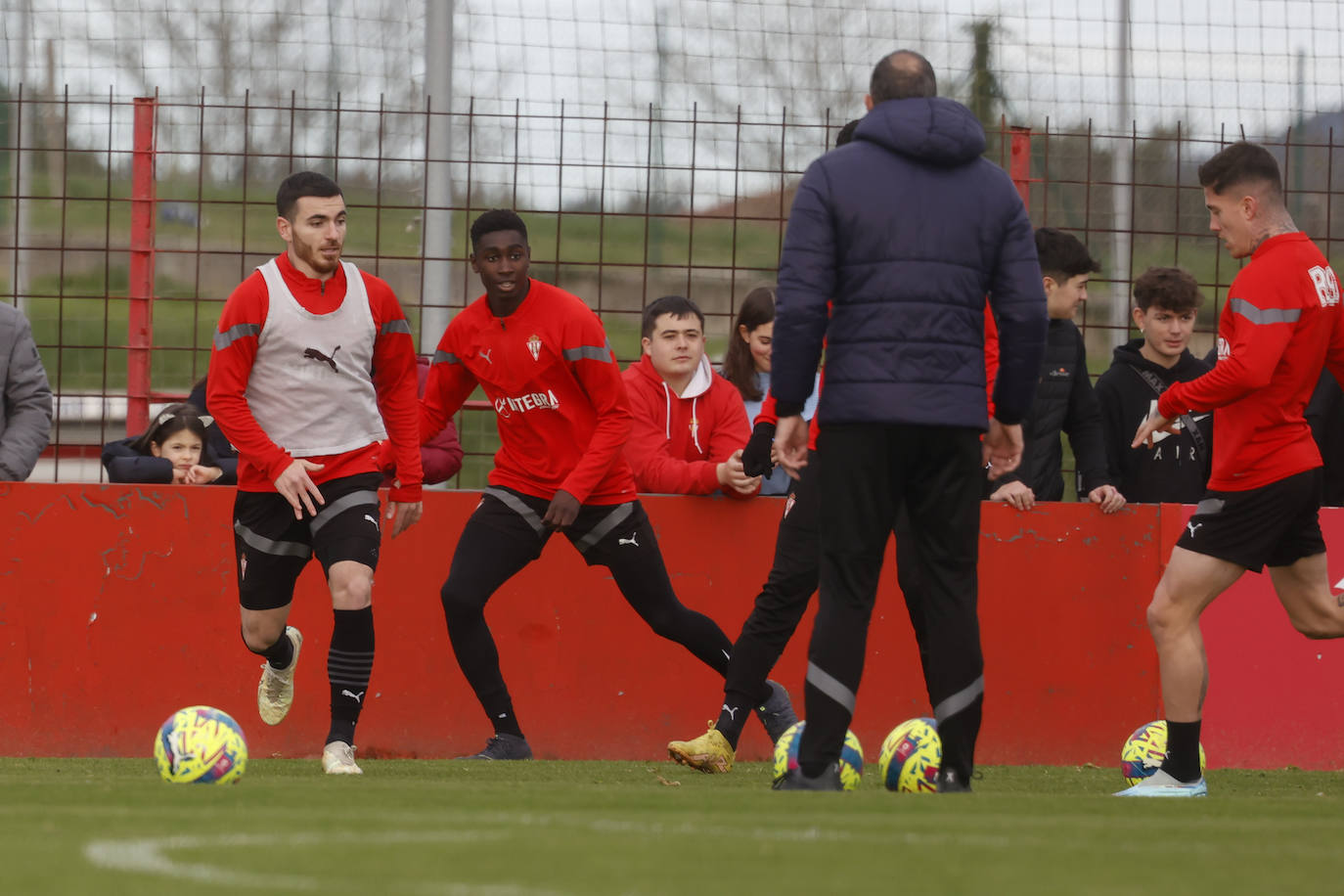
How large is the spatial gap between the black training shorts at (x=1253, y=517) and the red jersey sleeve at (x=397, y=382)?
288 centimetres

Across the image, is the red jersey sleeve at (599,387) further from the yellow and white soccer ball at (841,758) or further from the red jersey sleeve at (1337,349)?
the red jersey sleeve at (1337,349)

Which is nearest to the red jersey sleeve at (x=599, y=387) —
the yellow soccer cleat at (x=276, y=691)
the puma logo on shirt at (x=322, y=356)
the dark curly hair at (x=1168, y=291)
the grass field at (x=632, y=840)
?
the puma logo on shirt at (x=322, y=356)

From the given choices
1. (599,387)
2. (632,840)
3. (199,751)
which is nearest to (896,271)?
(632,840)

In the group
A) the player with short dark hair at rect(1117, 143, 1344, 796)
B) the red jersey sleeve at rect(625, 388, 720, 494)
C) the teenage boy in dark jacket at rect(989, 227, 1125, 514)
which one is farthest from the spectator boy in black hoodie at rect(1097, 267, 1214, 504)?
the player with short dark hair at rect(1117, 143, 1344, 796)

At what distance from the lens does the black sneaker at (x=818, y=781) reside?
5.21 metres

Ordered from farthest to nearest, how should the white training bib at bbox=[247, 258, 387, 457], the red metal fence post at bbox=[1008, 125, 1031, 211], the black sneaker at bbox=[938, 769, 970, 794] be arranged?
the red metal fence post at bbox=[1008, 125, 1031, 211] → the white training bib at bbox=[247, 258, 387, 457] → the black sneaker at bbox=[938, 769, 970, 794]

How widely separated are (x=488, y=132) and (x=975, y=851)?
5.64m

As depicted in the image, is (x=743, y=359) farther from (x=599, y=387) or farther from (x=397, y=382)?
(x=397, y=382)

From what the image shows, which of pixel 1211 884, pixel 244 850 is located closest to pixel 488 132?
pixel 244 850

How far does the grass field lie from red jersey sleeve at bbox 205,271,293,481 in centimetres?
134

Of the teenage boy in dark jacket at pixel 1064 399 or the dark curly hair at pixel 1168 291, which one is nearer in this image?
the teenage boy in dark jacket at pixel 1064 399

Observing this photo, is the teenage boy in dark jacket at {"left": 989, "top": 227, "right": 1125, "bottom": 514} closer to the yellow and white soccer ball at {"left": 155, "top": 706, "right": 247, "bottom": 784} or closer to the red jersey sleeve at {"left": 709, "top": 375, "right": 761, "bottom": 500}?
the red jersey sleeve at {"left": 709, "top": 375, "right": 761, "bottom": 500}

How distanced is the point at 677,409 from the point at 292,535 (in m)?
1.98

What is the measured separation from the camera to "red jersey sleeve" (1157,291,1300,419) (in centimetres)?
574
